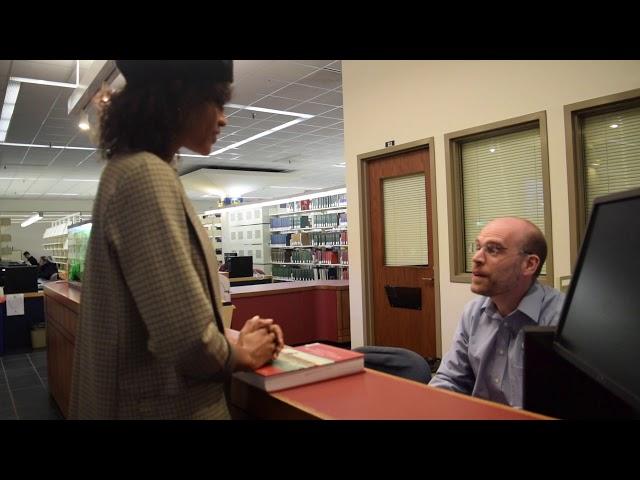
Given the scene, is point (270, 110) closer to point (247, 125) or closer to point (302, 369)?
point (247, 125)

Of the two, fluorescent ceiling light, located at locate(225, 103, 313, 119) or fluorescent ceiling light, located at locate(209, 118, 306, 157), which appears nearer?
fluorescent ceiling light, located at locate(225, 103, 313, 119)

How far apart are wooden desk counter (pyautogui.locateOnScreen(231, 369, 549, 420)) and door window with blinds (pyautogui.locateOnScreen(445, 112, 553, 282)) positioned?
9.29 feet

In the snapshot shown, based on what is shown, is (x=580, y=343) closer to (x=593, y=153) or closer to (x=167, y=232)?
(x=167, y=232)

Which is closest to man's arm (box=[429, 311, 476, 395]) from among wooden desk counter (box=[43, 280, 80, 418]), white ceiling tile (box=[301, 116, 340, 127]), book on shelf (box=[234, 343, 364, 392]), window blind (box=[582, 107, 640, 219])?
book on shelf (box=[234, 343, 364, 392])

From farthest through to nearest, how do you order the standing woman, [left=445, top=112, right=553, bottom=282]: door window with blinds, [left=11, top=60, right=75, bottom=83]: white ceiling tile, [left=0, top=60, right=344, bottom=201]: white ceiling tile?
1. [left=0, top=60, right=344, bottom=201]: white ceiling tile
2. [left=11, top=60, right=75, bottom=83]: white ceiling tile
3. [left=445, top=112, right=553, bottom=282]: door window with blinds
4. the standing woman

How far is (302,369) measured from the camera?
119cm

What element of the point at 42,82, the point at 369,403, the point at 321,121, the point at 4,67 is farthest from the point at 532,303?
Answer: the point at 321,121

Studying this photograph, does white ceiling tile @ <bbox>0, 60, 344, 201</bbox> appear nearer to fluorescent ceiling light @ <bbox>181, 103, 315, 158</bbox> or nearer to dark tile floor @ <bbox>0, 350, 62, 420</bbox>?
fluorescent ceiling light @ <bbox>181, 103, 315, 158</bbox>

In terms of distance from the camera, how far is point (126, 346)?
36.2 inches

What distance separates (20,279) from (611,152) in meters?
7.71

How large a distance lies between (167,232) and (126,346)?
232 millimetres

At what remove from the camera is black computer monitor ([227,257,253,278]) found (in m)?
9.07

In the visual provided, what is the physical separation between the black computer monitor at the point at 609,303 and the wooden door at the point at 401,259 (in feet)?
12.0
